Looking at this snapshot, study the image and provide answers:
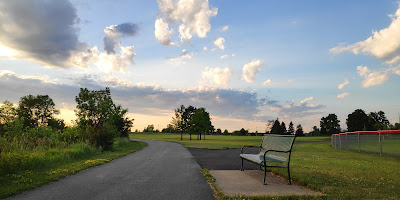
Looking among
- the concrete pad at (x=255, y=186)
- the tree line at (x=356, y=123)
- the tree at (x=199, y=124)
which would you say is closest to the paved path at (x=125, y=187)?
the concrete pad at (x=255, y=186)

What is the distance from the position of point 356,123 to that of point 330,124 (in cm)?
1420

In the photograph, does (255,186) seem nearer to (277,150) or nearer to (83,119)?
(277,150)

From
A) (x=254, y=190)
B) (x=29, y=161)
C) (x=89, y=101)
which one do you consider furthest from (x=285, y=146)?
(x=89, y=101)

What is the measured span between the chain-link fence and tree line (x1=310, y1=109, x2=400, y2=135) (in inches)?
2763

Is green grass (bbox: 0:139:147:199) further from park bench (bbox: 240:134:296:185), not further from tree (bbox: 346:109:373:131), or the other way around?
tree (bbox: 346:109:373:131)

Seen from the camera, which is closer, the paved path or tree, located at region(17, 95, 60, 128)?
the paved path

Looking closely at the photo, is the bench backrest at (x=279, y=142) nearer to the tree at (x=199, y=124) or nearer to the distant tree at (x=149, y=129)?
the tree at (x=199, y=124)

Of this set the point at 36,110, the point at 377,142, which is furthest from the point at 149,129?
the point at 377,142

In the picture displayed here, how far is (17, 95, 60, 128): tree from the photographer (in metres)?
61.7

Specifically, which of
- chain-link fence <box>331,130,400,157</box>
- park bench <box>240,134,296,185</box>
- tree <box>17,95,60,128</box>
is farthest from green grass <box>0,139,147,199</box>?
tree <box>17,95,60,128</box>

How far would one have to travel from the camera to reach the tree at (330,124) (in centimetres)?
10056

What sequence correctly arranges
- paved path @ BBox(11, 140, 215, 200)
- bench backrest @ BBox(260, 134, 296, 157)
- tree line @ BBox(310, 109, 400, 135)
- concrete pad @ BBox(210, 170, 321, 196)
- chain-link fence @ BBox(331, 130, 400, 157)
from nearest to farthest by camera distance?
1. paved path @ BBox(11, 140, 215, 200)
2. concrete pad @ BBox(210, 170, 321, 196)
3. bench backrest @ BBox(260, 134, 296, 157)
4. chain-link fence @ BBox(331, 130, 400, 157)
5. tree line @ BBox(310, 109, 400, 135)

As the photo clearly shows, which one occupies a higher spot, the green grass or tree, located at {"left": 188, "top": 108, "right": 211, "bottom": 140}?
tree, located at {"left": 188, "top": 108, "right": 211, "bottom": 140}

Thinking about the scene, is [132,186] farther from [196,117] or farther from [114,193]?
[196,117]
